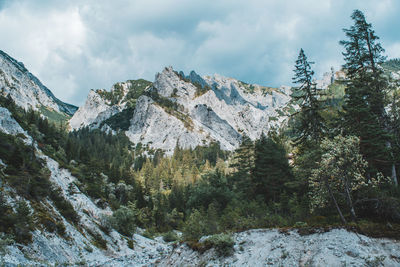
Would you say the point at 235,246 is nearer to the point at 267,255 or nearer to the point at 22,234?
the point at 267,255

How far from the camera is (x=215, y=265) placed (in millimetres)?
12375

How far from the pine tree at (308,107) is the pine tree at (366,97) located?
3.08 metres

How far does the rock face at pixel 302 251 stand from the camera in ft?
32.1

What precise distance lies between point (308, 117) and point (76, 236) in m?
27.9

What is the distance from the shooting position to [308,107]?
27.5 metres

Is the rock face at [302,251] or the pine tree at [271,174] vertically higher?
the pine tree at [271,174]

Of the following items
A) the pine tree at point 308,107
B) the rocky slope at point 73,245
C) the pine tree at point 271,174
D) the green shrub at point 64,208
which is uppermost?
the pine tree at point 308,107

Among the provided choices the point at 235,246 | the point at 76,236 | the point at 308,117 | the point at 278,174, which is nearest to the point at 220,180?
the point at 278,174

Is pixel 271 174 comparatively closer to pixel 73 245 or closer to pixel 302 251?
pixel 302 251

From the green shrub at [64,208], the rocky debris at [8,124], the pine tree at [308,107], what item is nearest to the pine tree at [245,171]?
the pine tree at [308,107]

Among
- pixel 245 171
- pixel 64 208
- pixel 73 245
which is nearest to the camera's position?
pixel 73 245

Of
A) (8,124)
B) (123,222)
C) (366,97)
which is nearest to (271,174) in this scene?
(366,97)

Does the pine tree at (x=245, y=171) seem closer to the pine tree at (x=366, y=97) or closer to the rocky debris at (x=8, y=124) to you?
→ the pine tree at (x=366, y=97)

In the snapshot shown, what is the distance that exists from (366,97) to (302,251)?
20.6 m
